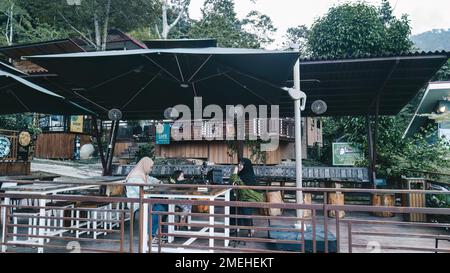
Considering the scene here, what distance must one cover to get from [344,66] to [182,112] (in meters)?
3.54

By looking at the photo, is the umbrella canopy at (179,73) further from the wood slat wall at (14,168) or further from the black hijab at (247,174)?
the wood slat wall at (14,168)

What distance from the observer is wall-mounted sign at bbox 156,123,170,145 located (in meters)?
14.9

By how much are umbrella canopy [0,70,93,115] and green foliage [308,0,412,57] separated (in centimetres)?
1119

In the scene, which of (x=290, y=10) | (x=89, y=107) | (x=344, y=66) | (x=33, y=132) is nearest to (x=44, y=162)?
(x=33, y=132)

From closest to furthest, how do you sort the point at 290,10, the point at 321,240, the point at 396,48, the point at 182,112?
the point at 321,240 < the point at 182,112 < the point at 396,48 < the point at 290,10

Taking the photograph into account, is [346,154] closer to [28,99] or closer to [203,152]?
[203,152]

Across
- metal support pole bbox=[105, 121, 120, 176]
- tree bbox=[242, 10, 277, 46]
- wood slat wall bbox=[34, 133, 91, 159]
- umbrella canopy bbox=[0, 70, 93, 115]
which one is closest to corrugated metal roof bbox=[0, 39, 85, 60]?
wood slat wall bbox=[34, 133, 91, 159]

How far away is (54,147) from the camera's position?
16.7 metres

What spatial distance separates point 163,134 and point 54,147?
674cm

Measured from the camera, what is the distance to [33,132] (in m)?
14.2

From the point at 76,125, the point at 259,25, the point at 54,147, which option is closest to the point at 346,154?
the point at 76,125

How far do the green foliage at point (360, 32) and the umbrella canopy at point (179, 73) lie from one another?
33.0 ft

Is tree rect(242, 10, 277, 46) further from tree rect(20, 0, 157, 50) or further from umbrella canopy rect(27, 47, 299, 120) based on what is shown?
umbrella canopy rect(27, 47, 299, 120)
